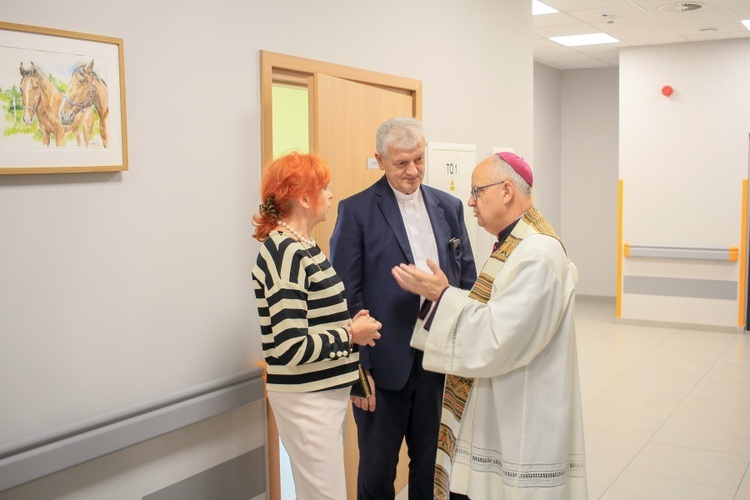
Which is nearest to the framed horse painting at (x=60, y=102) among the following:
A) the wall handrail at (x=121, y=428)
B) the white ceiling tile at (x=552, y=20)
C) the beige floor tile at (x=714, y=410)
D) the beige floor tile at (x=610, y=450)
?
the wall handrail at (x=121, y=428)

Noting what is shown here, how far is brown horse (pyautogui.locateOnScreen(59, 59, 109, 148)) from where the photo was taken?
223 centimetres

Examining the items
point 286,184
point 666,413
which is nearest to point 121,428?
point 286,184

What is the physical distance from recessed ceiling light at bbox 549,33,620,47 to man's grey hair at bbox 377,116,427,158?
5806 millimetres

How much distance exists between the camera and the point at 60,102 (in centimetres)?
221

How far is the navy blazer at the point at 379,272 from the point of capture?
275 centimetres

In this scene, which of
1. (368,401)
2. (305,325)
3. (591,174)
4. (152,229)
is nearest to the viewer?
(305,325)

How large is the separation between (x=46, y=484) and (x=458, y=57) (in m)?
3.19

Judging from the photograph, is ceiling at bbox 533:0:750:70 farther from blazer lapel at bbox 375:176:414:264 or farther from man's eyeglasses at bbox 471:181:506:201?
man's eyeglasses at bbox 471:181:506:201

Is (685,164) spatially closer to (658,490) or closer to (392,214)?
(658,490)

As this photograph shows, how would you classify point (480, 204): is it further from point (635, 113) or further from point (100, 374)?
point (635, 113)

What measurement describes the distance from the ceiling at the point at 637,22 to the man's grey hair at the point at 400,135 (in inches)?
158

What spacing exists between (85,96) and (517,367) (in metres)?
1.55

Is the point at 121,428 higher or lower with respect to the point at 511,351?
lower

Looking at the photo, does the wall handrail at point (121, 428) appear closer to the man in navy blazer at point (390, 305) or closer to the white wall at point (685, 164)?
the man in navy blazer at point (390, 305)
